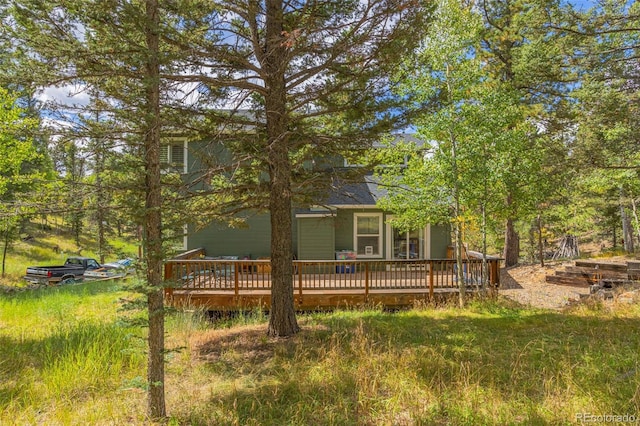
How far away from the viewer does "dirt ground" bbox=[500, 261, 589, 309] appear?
923cm

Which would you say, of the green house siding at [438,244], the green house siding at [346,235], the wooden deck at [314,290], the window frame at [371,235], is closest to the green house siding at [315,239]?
the green house siding at [346,235]

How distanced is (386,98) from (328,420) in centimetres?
468

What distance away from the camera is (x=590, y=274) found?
1091cm

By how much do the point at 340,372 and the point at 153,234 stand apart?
109 inches

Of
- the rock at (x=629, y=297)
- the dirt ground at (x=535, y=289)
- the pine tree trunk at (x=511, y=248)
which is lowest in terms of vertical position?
the dirt ground at (x=535, y=289)

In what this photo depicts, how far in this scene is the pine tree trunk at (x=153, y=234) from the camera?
3.07 m

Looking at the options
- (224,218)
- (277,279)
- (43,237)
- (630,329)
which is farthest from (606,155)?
(43,237)

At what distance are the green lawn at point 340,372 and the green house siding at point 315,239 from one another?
539 centimetres

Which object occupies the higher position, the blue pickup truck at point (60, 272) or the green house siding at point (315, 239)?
the green house siding at point (315, 239)

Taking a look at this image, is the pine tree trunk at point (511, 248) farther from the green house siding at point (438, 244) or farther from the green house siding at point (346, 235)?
the green house siding at point (346, 235)

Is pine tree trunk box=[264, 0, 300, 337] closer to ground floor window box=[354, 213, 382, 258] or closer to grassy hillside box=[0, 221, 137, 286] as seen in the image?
ground floor window box=[354, 213, 382, 258]

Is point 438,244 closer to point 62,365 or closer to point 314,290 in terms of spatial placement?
point 314,290

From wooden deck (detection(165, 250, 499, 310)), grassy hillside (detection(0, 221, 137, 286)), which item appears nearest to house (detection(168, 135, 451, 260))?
wooden deck (detection(165, 250, 499, 310))

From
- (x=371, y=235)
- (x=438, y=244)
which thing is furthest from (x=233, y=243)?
(x=438, y=244)
